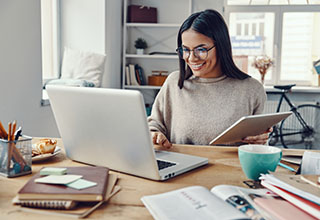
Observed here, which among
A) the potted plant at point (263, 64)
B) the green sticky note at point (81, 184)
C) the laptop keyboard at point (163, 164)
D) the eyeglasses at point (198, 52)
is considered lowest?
the laptop keyboard at point (163, 164)

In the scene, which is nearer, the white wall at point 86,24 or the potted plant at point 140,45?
the white wall at point 86,24

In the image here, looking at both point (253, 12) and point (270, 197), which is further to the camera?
point (253, 12)

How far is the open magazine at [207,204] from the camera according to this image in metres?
0.68

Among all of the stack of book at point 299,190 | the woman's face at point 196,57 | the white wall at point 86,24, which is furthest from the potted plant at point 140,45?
the stack of book at point 299,190

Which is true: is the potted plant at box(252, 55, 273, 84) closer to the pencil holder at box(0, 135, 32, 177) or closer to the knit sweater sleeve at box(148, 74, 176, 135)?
the knit sweater sleeve at box(148, 74, 176, 135)

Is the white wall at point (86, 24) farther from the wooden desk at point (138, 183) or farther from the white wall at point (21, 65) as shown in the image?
the wooden desk at point (138, 183)

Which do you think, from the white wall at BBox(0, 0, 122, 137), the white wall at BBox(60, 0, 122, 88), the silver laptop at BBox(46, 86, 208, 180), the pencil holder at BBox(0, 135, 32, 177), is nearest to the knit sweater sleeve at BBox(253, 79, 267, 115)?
the silver laptop at BBox(46, 86, 208, 180)

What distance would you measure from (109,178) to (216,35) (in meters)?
0.97

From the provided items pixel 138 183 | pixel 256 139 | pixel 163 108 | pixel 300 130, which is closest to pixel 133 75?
pixel 300 130

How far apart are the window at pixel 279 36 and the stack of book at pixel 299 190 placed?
3.76 m

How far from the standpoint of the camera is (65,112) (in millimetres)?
1076

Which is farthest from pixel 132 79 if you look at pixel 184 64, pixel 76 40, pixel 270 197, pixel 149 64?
pixel 270 197

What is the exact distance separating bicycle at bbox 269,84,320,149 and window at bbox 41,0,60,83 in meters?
2.66

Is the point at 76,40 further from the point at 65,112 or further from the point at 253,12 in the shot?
the point at 65,112
